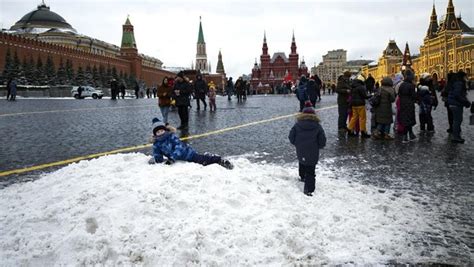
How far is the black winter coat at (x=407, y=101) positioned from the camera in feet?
30.3

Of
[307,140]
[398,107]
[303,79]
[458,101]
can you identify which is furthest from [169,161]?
[303,79]

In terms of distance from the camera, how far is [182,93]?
12312 millimetres

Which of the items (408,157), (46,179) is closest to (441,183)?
(408,157)

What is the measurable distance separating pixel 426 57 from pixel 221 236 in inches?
4875

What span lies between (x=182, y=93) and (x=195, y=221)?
884cm

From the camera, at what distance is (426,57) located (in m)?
114

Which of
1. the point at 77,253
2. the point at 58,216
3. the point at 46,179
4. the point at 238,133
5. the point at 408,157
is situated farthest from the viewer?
the point at 238,133

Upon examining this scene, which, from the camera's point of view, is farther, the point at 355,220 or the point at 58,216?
the point at 355,220

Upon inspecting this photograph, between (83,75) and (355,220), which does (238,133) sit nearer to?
(355,220)

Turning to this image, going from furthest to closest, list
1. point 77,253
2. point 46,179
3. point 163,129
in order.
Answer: point 163,129, point 46,179, point 77,253

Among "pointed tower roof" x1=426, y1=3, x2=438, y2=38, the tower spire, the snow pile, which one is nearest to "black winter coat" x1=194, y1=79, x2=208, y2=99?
the snow pile

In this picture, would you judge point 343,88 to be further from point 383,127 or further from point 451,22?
point 451,22

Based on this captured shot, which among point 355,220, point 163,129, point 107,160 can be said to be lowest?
point 355,220

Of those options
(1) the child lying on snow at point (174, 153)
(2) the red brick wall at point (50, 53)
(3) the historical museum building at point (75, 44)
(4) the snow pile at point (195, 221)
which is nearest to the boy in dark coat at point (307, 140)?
(4) the snow pile at point (195, 221)
